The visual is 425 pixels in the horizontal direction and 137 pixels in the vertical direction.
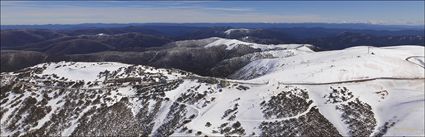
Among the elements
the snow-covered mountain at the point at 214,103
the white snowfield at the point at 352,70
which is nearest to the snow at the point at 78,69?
the snow-covered mountain at the point at 214,103

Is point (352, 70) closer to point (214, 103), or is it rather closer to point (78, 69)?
point (214, 103)

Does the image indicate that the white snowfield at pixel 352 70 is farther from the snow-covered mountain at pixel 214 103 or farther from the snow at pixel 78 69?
the snow at pixel 78 69

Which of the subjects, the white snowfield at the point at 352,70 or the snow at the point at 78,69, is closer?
the white snowfield at the point at 352,70

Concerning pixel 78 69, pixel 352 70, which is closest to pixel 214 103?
pixel 352 70

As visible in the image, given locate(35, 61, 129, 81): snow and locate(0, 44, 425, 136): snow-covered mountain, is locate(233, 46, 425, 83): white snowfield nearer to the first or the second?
locate(0, 44, 425, 136): snow-covered mountain

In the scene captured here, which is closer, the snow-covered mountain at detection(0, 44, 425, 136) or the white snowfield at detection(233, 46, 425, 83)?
the snow-covered mountain at detection(0, 44, 425, 136)

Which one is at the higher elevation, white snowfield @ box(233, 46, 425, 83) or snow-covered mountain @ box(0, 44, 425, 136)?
white snowfield @ box(233, 46, 425, 83)

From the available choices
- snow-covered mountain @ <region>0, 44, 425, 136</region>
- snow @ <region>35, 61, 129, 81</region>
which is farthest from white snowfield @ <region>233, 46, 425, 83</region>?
snow @ <region>35, 61, 129, 81</region>

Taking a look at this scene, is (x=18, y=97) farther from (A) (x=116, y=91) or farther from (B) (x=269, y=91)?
(B) (x=269, y=91)

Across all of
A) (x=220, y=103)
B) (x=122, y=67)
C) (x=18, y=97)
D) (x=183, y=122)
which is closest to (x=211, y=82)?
(x=220, y=103)

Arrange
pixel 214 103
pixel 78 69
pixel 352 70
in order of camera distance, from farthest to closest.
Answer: pixel 78 69 < pixel 352 70 < pixel 214 103
